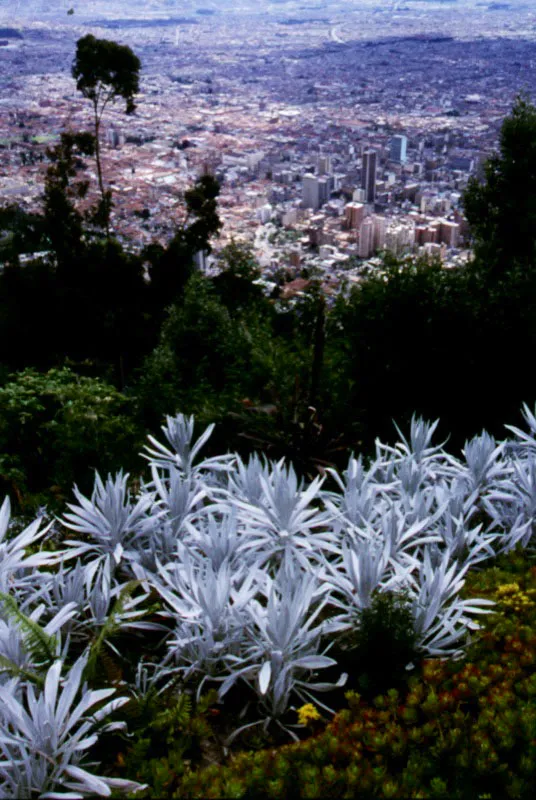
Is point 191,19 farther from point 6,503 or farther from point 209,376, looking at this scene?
point 6,503

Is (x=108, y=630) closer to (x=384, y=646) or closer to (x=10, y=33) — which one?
(x=384, y=646)

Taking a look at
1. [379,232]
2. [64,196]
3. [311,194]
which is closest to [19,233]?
[64,196]

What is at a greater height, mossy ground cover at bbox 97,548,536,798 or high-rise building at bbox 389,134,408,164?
high-rise building at bbox 389,134,408,164

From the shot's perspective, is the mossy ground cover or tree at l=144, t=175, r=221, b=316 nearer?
the mossy ground cover

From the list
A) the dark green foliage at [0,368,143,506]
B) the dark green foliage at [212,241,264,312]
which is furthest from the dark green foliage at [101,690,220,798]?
the dark green foliage at [212,241,264,312]

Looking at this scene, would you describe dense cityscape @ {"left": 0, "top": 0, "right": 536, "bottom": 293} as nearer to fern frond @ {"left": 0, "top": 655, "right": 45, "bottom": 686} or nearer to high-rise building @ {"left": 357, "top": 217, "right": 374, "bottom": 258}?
high-rise building @ {"left": 357, "top": 217, "right": 374, "bottom": 258}

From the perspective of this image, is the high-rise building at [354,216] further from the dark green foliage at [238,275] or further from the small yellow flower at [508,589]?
the small yellow flower at [508,589]
